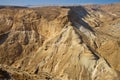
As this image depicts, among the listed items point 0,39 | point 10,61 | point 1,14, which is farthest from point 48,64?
point 1,14

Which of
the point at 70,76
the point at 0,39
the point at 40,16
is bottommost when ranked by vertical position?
the point at 70,76

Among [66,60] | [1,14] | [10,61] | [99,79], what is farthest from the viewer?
[1,14]

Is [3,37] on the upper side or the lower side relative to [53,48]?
upper

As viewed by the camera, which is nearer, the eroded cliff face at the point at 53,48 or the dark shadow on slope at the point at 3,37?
the eroded cliff face at the point at 53,48

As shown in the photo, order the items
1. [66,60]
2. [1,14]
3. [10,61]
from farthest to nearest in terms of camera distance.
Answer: [1,14] → [10,61] → [66,60]

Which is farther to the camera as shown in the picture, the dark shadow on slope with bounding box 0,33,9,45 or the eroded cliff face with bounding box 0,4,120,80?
the dark shadow on slope with bounding box 0,33,9,45

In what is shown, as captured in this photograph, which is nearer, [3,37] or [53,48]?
[53,48]

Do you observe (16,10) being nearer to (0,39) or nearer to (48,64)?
(0,39)

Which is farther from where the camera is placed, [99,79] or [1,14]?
[1,14]
